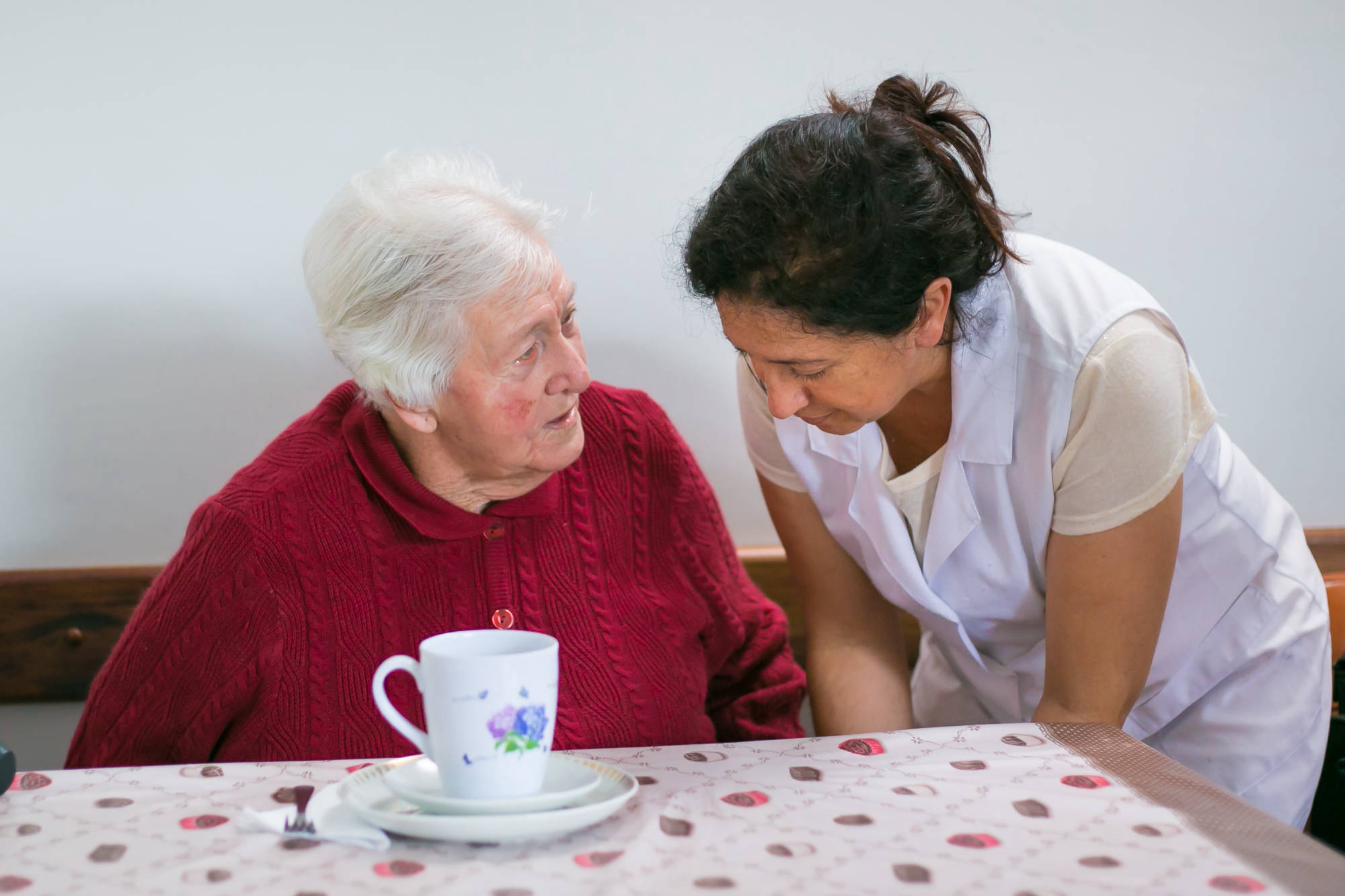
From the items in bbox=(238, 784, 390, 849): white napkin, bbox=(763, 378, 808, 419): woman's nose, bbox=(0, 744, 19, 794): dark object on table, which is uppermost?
bbox=(763, 378, 808, 419): woman's nose

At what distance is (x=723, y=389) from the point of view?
1.72m

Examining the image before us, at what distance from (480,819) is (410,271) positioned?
677 mm

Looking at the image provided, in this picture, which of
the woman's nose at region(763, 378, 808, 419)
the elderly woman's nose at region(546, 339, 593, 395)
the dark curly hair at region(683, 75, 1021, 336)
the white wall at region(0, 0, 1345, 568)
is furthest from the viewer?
the white wall at region(0, 0, 1345, 568)

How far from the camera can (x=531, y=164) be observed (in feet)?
5.28

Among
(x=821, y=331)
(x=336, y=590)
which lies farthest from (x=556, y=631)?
(x=821, y=331)

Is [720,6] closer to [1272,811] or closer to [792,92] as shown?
[792,92]

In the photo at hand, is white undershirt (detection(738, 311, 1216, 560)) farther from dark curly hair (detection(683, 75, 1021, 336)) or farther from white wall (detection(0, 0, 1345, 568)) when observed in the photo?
white wall (detection(0, 0, 1345, 568))

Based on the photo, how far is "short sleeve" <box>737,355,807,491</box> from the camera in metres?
1.34

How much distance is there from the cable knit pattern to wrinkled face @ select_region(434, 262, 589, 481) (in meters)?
0.09

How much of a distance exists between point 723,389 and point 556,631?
57cm

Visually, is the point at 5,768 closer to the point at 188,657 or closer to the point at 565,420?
the point at 188,657

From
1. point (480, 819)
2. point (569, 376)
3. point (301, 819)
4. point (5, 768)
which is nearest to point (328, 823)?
point (301, 819)

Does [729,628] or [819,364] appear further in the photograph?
Result: [729,628]

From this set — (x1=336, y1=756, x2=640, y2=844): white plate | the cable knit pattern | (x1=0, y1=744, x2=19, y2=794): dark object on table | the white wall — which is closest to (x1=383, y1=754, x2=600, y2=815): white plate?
(x1=336, y1=756, x2=640, y2=844): white plate
